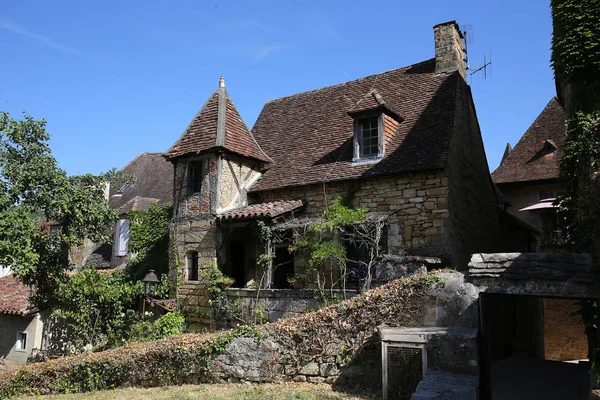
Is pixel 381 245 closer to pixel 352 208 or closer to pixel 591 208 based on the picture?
pixel 352 208

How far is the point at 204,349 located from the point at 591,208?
665 cm

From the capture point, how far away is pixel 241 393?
7281 mm

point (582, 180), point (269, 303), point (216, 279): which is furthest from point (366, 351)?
point (216, 279)

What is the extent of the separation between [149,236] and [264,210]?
660 cm

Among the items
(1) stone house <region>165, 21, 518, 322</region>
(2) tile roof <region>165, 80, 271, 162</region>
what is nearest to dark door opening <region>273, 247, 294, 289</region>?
(1) stone house <region>165, 21, 518, 322</region>

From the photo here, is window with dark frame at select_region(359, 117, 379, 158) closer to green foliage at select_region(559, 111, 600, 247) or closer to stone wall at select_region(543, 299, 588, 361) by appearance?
green foliage at select_region(559, 111, 600, 247)

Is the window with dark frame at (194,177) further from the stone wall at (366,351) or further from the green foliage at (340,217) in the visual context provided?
the stone wall at (366,351)

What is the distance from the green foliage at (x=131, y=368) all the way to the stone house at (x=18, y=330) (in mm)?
6011

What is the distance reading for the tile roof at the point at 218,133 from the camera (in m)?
14.0

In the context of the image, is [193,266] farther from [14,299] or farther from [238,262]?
[14,299]

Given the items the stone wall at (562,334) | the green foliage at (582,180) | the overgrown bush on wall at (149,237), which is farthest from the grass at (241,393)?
the stone wall at (562,334)

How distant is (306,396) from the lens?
6.78m

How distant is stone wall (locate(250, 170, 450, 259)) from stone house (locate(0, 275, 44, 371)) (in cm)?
1215

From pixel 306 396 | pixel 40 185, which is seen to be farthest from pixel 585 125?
pixel 40 185
